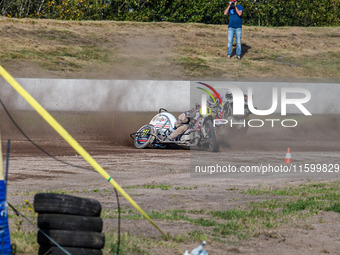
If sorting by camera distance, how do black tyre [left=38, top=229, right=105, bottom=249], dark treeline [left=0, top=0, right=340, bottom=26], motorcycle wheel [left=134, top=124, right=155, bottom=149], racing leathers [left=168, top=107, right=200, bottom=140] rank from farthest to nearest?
dark treeline [left=0, top=0, right=340, bottom=26] → motorcycle wheel [left=134, top=124, right=155, bottom=149] → racing leathers [left=168, top=107, right=200, bottom=140] → black tyre [left=38, top=229, right=105, bottom=249]

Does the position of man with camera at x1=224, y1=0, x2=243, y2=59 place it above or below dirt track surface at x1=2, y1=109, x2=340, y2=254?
above

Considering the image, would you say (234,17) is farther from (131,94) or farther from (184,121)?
(184,121)

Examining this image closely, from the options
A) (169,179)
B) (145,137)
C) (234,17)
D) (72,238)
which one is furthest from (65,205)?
(234,17)

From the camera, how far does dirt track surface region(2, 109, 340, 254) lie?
830 cm

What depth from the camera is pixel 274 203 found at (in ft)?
34.8

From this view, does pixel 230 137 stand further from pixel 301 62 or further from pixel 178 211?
pixel 301 62

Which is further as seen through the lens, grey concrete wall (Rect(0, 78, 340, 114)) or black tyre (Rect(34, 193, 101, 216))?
grey concrete wall (Rect(0, 78, 340, 114))

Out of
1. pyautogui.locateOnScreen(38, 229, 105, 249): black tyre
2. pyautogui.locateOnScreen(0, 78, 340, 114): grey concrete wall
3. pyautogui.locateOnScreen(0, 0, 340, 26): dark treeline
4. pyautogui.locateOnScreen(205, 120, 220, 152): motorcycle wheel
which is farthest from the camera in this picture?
pyautogui.locateOnScreen(0, 0, 340, 26): dark treeline

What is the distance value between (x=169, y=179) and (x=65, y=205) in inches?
277

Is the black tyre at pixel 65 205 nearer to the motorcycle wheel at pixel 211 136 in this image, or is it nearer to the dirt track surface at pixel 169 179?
the dirt track surface at pixel 169 179

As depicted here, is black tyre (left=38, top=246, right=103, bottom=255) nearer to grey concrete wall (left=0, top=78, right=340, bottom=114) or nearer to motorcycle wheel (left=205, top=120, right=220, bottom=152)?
motorcycle wheel (left=205, top=120, right=220, bottom=152)

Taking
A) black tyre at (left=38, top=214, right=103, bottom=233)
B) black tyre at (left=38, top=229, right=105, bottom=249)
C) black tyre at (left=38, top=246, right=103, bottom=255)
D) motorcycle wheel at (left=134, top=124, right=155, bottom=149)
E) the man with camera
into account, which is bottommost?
motorcycle wheel at (left=134, top=124, right=155, bottom=149)

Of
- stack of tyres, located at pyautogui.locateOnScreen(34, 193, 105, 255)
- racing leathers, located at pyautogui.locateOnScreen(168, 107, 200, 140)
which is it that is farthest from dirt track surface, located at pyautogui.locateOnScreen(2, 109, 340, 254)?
stack of tyres, located at pyautogui.locateOnScreen(34, 193, 105, 255)

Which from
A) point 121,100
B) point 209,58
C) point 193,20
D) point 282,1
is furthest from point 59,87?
point 282,1
